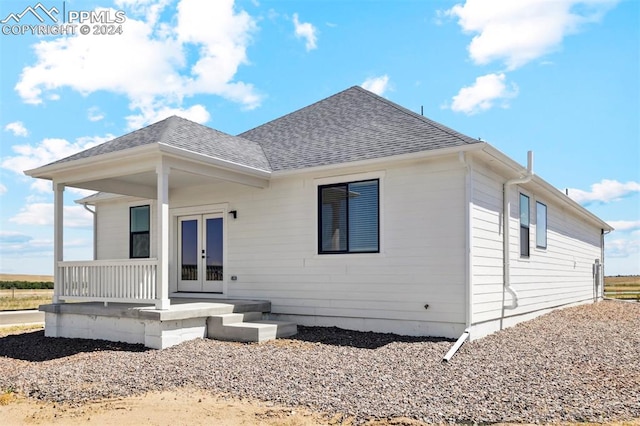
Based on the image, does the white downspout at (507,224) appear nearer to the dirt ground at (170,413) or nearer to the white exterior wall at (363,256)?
the white exterior wall at (363,256)

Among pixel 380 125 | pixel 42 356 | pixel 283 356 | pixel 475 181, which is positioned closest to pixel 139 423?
pixel 283 356

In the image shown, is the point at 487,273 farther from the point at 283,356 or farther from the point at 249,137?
the point at 249,137

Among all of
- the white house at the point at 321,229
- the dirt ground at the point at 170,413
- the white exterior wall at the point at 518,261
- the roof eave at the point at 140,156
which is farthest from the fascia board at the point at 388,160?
the dirt ground at the point at 170,413

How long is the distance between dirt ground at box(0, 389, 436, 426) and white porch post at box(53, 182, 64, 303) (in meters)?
4.85

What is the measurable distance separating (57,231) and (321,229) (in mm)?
5120

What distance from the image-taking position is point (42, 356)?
8.55 meters

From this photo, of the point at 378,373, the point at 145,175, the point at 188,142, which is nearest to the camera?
the point at 378,373

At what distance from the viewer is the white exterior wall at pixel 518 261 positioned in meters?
8.97

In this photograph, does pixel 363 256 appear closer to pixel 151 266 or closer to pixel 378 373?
pixel 378 373

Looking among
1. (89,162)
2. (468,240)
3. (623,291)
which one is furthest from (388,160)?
(623,291)

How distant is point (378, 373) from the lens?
6.43 meters

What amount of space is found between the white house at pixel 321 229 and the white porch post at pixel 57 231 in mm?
27

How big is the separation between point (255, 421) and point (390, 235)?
4972 mm

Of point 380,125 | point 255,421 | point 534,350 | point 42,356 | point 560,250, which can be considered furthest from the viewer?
point 560,250
